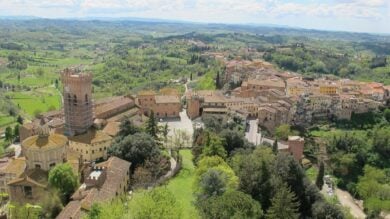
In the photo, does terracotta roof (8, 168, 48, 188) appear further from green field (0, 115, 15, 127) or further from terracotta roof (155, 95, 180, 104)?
green field (0, 115, 15, 127)

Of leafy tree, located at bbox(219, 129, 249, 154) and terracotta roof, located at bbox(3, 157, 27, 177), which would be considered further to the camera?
leafy tree, located at bbox(219, 129, 249, 154)

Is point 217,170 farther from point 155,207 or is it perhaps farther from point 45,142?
point 45,142

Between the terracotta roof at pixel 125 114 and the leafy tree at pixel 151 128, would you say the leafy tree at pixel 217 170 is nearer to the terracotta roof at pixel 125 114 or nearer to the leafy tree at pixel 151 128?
the leafy tree at pixel 151 128

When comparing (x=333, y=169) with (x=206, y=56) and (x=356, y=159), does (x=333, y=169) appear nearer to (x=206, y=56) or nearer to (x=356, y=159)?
(x=356, y=159)

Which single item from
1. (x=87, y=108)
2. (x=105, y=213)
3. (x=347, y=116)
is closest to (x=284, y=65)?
(x=347, y=116)

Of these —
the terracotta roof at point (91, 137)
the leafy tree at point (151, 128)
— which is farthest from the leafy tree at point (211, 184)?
the terracotta roof at point (91, 137)

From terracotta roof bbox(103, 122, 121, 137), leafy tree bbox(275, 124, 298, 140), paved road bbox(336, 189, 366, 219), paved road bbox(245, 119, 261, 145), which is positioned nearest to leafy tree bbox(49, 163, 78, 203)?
terracotta roof bbox(103, 122, 121, 137)

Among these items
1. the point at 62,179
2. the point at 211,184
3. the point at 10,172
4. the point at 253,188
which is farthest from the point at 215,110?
the point at 10,172
